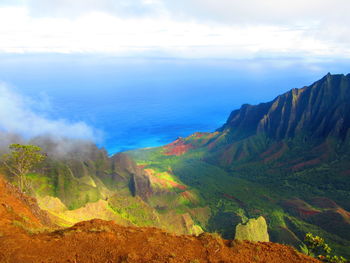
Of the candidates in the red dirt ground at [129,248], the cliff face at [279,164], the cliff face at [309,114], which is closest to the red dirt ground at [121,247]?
the red dirt ground at [129,248]

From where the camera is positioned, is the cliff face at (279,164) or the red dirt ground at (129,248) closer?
the red dirt ground at (129,248)

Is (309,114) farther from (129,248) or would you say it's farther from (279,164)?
(129,248)

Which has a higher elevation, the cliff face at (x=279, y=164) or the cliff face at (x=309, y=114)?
the cliff face at (x=309, y=114)

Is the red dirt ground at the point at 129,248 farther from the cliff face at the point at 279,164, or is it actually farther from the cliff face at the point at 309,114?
the cliff face at the point at 309,114

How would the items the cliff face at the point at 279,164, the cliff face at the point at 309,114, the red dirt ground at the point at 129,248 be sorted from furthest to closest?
the cliff face at the point at 309,114
the cliff face at the point at 279,164
the red dirt ground at the point at 129,248

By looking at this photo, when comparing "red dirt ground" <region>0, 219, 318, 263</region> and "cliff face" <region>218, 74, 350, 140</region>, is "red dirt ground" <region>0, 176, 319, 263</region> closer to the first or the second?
"red dirt ground" <region>0, 219, 318, 263</region>

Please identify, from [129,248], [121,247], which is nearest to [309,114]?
[129,248]
